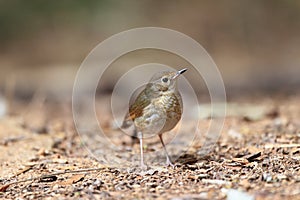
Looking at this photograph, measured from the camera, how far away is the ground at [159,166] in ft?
11.9

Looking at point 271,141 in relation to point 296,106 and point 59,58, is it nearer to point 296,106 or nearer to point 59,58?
point 296,106

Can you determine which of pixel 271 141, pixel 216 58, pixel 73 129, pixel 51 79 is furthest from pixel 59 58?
pixel 271 141

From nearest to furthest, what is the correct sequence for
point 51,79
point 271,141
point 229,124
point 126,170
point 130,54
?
point 126,170 → point 271,141 → point 229,124 → point 51,79 → point 130,54

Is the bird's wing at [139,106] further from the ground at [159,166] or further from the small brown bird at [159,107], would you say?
the ground at [159,166]

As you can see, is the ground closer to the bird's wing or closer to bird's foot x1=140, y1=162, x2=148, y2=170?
bird's foot x1=140, y1=162, x2=148, y2=170

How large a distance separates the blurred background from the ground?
580cm

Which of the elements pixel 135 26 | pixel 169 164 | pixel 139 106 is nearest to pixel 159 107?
pixel 139 106

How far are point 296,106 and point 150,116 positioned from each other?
3784mm

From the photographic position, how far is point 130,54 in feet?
51.0

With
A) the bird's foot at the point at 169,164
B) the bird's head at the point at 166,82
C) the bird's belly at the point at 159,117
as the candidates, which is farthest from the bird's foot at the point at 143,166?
the bird's head at the point at 166,82

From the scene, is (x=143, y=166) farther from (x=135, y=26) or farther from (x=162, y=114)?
(x=135, y=26)

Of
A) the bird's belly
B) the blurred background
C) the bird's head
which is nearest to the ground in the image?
the bird's belly

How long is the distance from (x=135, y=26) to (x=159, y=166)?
12.4m

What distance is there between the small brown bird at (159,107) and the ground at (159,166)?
1.13 feet
